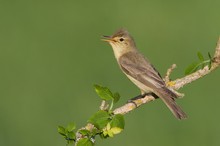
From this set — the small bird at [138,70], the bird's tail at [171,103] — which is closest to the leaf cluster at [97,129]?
the bird's tail at [171,103]

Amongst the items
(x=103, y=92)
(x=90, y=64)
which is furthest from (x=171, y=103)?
(x=90, y=64)

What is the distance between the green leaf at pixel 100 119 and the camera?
181 inches

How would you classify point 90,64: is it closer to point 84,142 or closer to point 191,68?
point 191,68

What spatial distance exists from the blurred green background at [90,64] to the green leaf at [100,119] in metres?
4.37

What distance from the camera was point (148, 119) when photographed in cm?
1020

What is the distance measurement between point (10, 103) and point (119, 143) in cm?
213

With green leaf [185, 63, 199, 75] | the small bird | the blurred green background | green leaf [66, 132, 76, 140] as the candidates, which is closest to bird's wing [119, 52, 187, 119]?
the small bird

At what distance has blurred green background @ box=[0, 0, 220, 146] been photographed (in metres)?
10.0

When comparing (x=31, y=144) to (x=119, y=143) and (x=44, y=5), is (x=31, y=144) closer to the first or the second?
(x=119, y=143)

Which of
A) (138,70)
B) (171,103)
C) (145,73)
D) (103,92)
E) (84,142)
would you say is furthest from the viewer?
(138,70)

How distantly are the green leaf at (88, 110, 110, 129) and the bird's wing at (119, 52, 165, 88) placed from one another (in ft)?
9.59

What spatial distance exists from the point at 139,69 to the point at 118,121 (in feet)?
11.8

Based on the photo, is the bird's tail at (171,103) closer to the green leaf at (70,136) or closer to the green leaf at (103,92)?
the green leaf at (103,92)

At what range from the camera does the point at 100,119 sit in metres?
4.66
